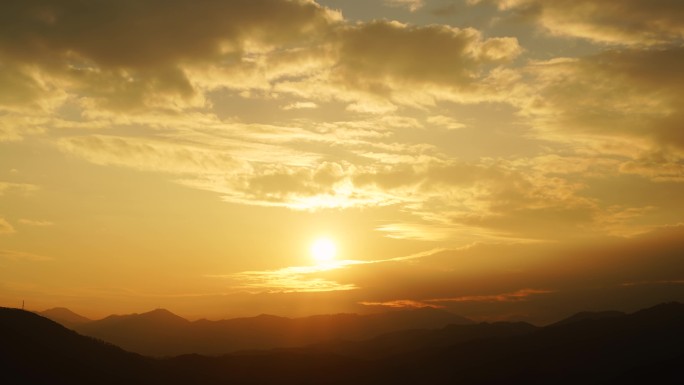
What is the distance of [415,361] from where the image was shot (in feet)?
605

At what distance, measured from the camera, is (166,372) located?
137750 mm

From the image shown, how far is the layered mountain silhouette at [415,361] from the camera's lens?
120 metres

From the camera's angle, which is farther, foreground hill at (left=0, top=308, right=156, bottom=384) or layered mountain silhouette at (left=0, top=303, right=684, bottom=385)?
layered mountain silhouette at (left=0, top=303, right=684, bottom=385)

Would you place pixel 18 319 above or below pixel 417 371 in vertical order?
above

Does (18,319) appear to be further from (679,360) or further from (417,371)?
(679,360)

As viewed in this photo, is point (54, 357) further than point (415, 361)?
No

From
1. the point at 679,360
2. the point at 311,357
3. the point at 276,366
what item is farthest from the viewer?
the point at 311,357

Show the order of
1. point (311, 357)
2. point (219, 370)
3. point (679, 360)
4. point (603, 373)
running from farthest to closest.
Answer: point (311, 357)
point (219, 370)
point (603, 373)
point (679, 360)

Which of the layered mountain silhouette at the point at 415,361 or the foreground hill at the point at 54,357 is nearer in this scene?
the foreground hill at the point at 54,357

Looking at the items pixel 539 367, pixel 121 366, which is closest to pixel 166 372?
pixel 121 366

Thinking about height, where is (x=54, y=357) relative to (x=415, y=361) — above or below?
above

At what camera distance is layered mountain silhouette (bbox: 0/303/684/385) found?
120 meters

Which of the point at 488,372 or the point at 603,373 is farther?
the point at 488,372

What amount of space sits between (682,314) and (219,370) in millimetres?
135986
